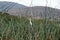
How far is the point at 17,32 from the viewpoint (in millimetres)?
4379

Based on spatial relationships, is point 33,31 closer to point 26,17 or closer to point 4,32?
point 4,32

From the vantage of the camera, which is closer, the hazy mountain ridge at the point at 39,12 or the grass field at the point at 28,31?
the grass field at the point at 28,31

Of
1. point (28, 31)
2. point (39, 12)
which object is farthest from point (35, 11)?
point (28, 31)

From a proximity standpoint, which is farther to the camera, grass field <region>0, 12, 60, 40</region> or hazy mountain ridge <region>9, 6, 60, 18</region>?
hazy mountain ridge <region>9, 6, 60, 18</region>

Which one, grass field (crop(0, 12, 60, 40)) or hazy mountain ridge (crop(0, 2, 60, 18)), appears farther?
hazy mountain ridge (crop(0, 2, 60, 18))

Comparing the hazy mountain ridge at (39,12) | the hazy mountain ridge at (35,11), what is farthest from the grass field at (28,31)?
the hazy mountain ridge at (39,12)

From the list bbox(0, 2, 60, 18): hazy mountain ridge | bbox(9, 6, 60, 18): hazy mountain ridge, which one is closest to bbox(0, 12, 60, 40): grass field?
bbox(0, 2, 60, 18): hazy mountain ridge

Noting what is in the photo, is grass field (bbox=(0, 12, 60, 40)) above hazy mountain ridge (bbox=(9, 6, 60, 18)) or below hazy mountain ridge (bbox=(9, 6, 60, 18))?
below

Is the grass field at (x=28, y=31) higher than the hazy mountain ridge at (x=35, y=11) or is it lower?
lower

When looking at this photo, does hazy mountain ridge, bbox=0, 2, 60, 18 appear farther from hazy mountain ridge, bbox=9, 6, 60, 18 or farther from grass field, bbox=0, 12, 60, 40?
grass field, bbox=0, 12, 60, 40

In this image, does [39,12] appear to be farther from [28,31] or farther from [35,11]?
[28,31]

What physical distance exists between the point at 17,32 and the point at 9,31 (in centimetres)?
14

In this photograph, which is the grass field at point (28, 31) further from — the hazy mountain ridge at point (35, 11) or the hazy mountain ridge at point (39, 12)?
the hazy mountain ridge at point (39, 12)

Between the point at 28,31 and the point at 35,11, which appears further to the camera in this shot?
the point at 35,11
